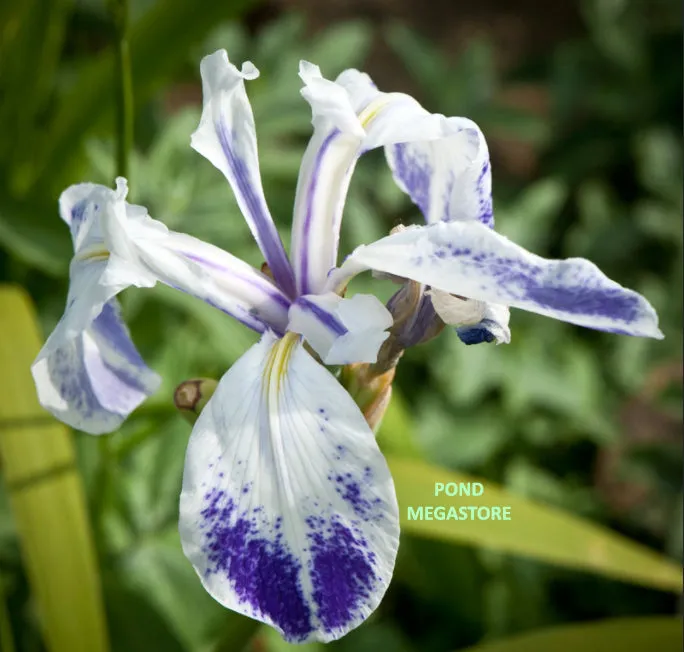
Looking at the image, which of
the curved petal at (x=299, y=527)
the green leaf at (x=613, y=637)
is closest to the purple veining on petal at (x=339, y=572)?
the curved petal at (x=299, y=527)

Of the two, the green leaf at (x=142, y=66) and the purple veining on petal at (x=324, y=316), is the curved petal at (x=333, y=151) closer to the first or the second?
the purple veining on petal at (x=324, y=316)

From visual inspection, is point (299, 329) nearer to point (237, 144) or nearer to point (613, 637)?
point (237, 144)

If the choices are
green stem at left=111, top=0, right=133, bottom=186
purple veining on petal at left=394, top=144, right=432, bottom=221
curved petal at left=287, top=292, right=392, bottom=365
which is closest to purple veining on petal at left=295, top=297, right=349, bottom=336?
curved petal at left=287, top=292, right=392, bottom=365

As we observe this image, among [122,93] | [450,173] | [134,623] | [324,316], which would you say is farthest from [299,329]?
[134,623]

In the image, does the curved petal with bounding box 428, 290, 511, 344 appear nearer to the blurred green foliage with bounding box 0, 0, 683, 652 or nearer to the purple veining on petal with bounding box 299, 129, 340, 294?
the purple veining on petal with bounding box 299, 129, 340, 294

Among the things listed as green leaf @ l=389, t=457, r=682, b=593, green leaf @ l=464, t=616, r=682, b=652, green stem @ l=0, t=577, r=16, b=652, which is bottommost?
green leaf @ l=464, t=616, r=682, b=652

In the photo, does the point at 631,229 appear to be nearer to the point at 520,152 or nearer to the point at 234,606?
the point at 520,152

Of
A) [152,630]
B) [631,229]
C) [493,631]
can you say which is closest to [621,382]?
[631,229]

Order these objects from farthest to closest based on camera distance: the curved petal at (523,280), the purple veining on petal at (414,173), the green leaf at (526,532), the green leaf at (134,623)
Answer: the green leaf at (134,623)
the green leaf at (526,532)
the purple veining on petal at (414,173)
the curved petal at (523,280)
